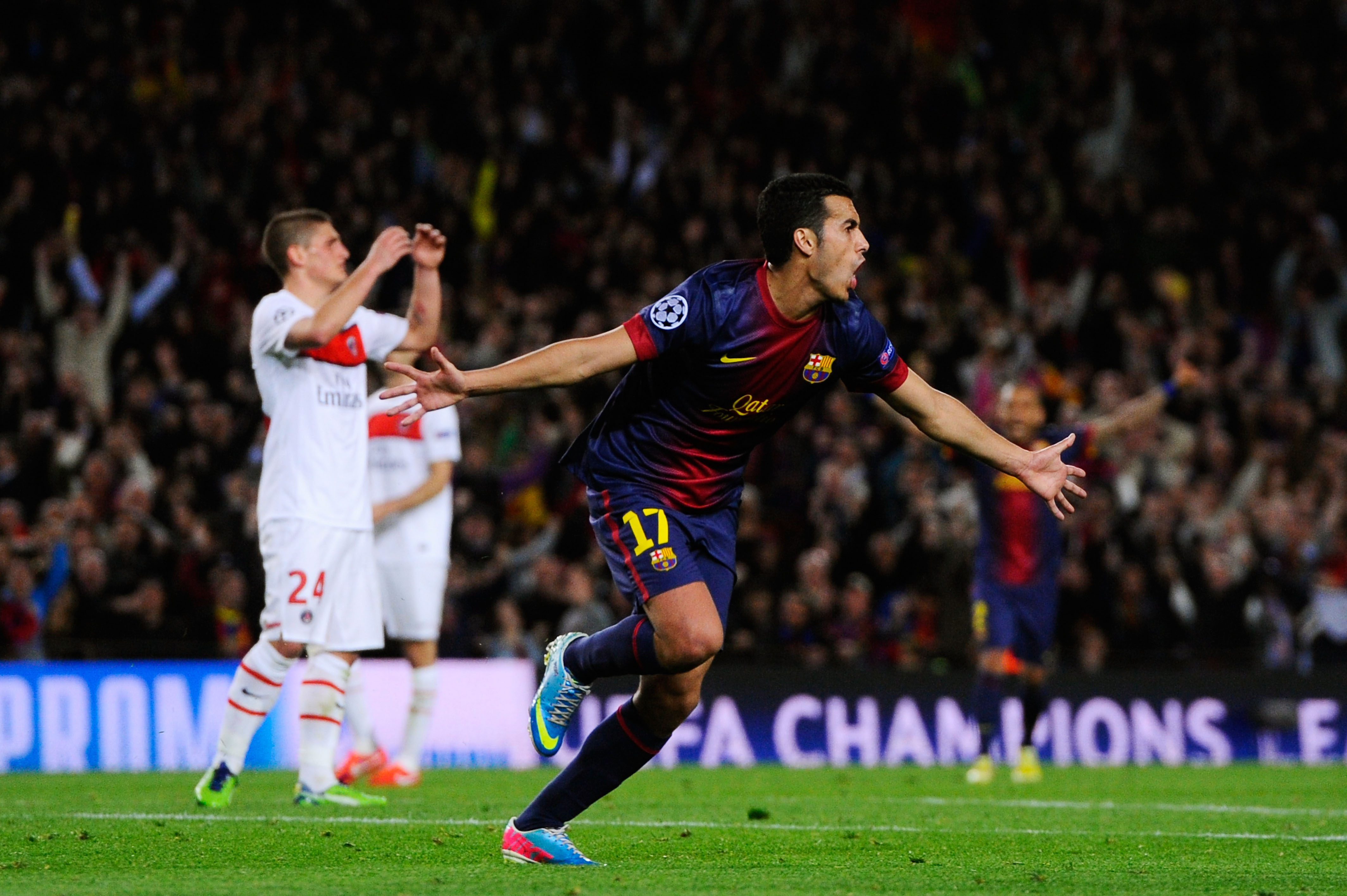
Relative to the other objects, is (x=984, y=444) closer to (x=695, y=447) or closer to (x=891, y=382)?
(x=891, y=382)

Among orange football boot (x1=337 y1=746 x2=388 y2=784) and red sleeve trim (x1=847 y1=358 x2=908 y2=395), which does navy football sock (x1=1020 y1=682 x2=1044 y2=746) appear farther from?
red sleeve trim (x1=847 y1=358 x2=908 y2=395)

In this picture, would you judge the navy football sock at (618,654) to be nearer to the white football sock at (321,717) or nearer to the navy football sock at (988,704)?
the white football sock at (321,717)

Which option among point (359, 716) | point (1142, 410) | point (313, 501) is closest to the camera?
point (313, 501)

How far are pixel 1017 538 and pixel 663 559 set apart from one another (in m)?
6.94

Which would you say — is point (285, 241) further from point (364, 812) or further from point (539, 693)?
point (539, 693)

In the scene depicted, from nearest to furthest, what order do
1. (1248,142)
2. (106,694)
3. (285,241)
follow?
(285,241) < (106,694) < (1248,142)

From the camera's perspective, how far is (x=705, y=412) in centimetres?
586

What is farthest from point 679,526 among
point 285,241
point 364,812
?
point 285,241

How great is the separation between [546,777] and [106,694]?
11.2 feet

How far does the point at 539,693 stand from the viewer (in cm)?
576

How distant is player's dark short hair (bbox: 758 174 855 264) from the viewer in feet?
19.3

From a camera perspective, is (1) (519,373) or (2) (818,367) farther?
(2) (818,367)

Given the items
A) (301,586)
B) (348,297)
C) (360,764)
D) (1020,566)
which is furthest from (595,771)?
(1020,566)

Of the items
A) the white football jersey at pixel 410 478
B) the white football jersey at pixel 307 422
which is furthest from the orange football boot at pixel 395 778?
the white football jersey at pixel 307 422
